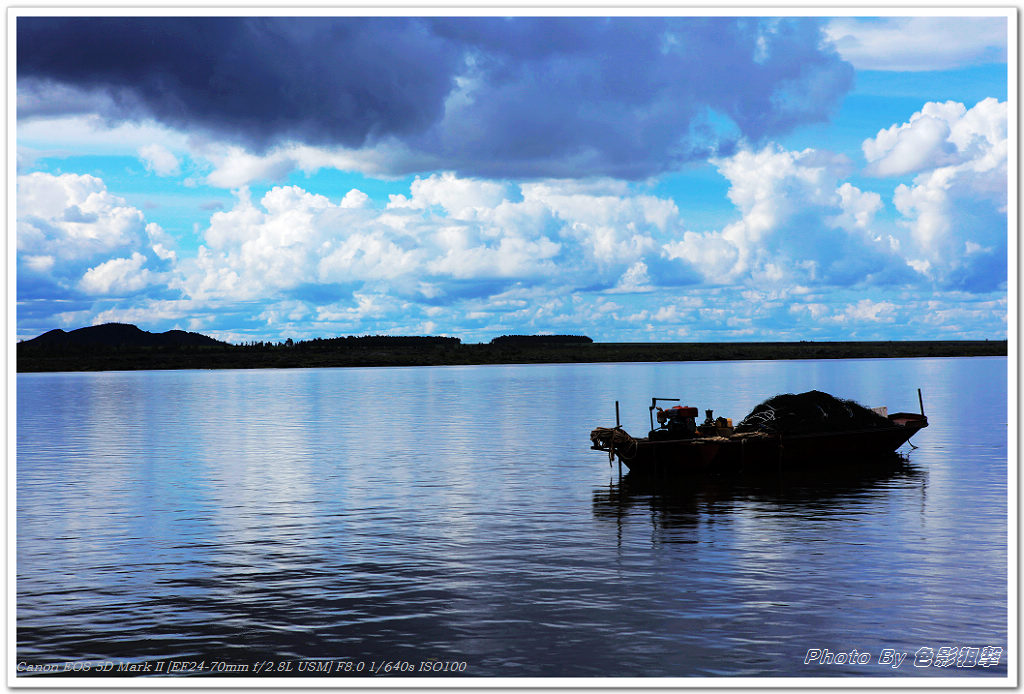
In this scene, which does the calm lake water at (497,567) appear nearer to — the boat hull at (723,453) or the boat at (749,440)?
the boat hull at (723,453)

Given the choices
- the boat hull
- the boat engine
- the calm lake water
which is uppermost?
the boat engine

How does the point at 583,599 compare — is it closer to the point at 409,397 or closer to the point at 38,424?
the point at 38,424

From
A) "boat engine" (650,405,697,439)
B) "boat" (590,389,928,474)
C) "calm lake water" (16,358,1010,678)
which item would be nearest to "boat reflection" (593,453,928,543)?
"calm lake water" (16,358,1010,678)

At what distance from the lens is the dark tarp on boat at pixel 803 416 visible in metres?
42.4

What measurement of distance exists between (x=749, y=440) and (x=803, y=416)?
4760 mm

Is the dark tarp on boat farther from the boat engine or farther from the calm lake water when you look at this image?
the calm lake water

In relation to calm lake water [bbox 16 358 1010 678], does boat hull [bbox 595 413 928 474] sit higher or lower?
higher

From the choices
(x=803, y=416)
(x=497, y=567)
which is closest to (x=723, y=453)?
(x=803, y=416)

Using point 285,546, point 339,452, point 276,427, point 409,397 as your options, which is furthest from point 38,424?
point 285,546

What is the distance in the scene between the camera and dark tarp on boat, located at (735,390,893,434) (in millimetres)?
42375

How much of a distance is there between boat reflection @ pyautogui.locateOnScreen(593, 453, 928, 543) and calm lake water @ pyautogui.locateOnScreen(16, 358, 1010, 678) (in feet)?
0.70

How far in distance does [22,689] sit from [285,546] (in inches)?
475

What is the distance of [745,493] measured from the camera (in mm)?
35875

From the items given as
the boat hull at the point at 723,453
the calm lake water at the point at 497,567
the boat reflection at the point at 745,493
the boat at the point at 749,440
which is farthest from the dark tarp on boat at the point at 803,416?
the calm lake water at the point at 497,567
